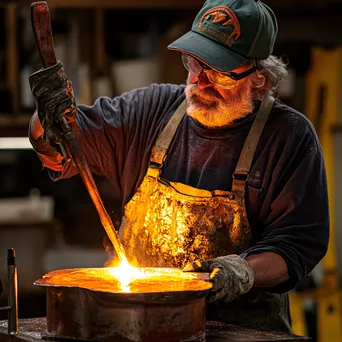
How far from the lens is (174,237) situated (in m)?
3.98

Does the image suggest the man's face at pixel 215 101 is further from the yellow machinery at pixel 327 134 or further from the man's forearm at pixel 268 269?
the yellow machinery at pixel 327 134

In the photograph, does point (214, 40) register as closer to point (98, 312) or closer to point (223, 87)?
point (223, 87)

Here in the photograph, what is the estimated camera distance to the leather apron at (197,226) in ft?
12.9

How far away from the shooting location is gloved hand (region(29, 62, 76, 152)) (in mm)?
3633

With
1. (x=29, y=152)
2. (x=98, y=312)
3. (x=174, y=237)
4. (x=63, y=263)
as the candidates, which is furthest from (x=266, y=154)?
(x=29, y=152)

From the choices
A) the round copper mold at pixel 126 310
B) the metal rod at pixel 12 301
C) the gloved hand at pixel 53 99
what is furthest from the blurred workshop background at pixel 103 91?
the round copper mold at pixel 126 310

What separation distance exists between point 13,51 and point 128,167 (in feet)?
12.0

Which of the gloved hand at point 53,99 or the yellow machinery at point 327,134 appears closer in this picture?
the gloved hand at point 53,99

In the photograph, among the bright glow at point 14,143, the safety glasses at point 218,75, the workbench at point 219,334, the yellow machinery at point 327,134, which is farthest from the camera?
the bright glow at point 14,143

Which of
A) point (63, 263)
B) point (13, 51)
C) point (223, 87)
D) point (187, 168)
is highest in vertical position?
point (13, 51)

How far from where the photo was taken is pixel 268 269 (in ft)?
12.3

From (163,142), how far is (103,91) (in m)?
3.71

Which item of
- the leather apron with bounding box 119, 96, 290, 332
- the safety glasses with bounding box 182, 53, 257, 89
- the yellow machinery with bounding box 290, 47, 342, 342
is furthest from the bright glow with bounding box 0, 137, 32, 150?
the safety glasses with bounding box 182, 53, 257, 89

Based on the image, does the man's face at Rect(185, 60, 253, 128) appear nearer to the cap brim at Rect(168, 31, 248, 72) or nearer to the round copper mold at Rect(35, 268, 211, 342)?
the cap brim at Rect(168, 31, 248, 72)
